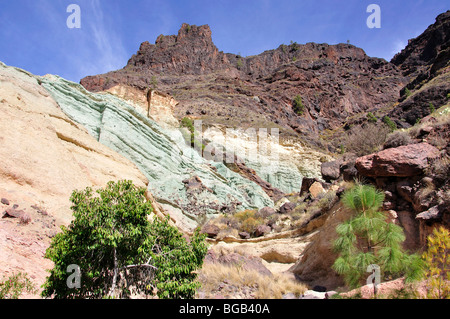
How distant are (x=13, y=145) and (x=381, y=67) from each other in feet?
397

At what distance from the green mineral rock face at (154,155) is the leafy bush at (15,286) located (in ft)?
40.3

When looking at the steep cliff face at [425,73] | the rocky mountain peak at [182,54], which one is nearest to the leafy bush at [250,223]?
the steep cliff face at [425,73]

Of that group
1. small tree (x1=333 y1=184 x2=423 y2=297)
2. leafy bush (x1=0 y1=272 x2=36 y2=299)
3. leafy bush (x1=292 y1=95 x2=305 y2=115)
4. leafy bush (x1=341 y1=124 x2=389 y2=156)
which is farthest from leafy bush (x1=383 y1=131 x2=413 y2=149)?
leafy bush (x1=292 y1=95 x2=305 y2=115)

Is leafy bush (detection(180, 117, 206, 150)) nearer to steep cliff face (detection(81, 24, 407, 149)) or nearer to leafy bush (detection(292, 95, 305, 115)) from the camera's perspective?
steep cliff face (detection(81, 24, 407, 149))

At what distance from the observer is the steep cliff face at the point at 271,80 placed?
5944cm

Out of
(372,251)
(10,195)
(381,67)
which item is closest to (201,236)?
(372,251)

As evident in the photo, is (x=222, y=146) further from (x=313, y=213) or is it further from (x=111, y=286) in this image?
(x=111, y=286)

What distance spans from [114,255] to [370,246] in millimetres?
4817

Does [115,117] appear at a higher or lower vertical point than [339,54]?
lower

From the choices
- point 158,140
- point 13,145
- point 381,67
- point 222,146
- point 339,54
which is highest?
point 339,54

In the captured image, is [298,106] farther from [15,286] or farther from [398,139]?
[15,286]

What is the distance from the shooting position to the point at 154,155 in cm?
2072

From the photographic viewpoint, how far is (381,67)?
105 m

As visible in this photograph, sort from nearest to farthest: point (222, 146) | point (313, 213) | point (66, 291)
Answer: point (66, 291), point (313, 213), point (222, 146)
